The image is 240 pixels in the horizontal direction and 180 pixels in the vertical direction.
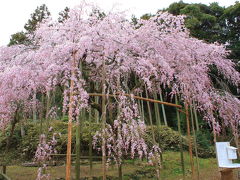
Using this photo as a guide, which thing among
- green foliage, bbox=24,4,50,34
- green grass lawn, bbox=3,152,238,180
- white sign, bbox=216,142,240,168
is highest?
green foliage, bbox=24,4,50,34

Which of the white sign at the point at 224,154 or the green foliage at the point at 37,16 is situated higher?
the green foliage at the point at 37,16

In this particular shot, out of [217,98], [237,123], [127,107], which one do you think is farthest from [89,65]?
[237,123]

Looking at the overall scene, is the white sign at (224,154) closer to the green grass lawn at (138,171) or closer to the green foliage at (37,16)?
the green grass lawn at (138,171)

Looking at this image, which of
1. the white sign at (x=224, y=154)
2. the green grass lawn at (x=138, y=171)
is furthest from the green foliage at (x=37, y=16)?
the white sign at (x=224, y=154)

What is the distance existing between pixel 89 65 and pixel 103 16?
105 centimetres

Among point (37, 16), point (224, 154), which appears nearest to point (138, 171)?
point (224, 154)

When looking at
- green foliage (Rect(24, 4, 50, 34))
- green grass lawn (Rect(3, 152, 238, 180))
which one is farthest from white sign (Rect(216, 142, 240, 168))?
green foliage (Rect(24, 4, 50, 34))

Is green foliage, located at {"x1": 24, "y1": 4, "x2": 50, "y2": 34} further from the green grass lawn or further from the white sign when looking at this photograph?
the white sign

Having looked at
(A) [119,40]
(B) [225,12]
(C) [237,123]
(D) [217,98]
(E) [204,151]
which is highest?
(B) [225,12]

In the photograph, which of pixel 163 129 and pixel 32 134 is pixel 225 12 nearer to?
pixel 163 129

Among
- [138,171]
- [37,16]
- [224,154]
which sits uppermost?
[37,16]

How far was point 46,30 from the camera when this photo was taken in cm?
405

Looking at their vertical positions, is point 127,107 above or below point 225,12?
below

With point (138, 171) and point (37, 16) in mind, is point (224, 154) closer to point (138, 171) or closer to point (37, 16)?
point (138, 171)
